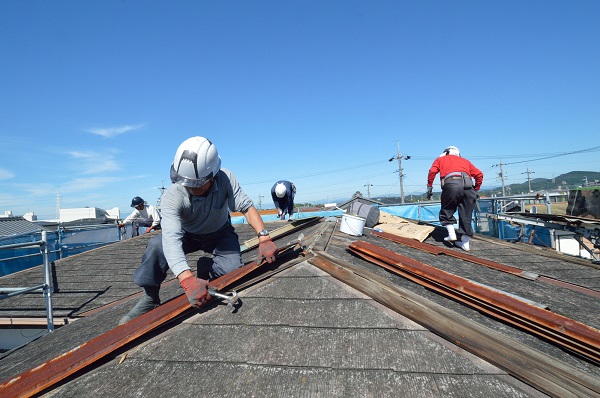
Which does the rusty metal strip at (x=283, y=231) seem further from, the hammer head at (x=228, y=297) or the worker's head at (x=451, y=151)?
the worker's head at (x=451, y=151)

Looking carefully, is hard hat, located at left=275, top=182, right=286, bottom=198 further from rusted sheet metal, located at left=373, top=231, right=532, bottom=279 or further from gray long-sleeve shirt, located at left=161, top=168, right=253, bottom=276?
gray long-sleeve shirt, located at left=161, top=168, right=253, bottom=276

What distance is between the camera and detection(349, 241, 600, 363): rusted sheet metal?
1586mm

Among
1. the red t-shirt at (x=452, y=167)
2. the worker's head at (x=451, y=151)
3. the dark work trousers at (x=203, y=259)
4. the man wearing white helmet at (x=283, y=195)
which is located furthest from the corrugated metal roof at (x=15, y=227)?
the worker's head at (x=451, y=151)

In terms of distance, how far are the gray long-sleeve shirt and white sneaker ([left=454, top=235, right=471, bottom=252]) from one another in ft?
11.9

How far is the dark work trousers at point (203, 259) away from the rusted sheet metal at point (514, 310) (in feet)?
5.26

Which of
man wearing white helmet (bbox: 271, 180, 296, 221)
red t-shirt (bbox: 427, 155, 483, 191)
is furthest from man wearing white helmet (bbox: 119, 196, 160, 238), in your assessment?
red t-shirt (bbox: 427, 155, 483, 191)

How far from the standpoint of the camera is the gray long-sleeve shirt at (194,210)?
252 centimetres

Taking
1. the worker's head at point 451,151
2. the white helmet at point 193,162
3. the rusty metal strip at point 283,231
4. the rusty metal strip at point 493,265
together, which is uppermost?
the worker's head at point 451,151

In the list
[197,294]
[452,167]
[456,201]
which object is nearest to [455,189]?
[456,201]

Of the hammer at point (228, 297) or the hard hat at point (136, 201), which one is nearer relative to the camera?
the hammer at point (228, 297)

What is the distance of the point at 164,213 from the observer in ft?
8.78

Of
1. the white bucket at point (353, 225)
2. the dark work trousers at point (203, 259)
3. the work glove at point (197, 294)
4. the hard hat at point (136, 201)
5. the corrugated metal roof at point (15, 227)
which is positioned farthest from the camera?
the corrugated metal roof at point (15, 227)

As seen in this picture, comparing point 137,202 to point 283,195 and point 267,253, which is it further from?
point 267,253

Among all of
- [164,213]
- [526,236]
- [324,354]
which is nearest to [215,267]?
[164,213]
